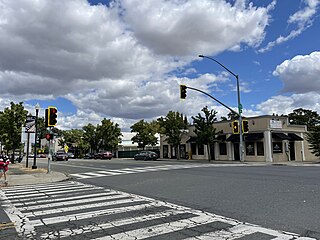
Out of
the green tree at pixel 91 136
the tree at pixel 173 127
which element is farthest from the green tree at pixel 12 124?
the green tree at pixel 91 136

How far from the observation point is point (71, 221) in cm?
693

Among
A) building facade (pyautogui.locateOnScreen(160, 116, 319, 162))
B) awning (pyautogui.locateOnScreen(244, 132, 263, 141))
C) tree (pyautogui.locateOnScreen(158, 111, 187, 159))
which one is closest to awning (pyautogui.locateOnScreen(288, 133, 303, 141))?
building facade (pyautogui.locateOnScreen(160, 116, 319, 162))

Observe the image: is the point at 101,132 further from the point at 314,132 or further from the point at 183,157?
the point at 314,132

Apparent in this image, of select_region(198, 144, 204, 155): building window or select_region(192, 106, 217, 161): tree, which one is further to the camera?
select_region(198, 144, 204, 155): building window

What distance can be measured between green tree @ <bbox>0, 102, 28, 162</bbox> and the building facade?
22850 millimetres

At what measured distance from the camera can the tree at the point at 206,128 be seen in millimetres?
38031

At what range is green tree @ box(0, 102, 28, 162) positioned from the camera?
34219 mm

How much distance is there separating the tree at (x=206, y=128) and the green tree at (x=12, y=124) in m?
21.3

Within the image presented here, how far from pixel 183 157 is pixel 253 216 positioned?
41115mm

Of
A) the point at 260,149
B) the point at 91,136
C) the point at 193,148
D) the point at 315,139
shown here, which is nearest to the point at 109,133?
the point at 91,136

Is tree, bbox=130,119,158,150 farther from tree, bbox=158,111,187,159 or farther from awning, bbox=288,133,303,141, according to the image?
awning, bbox=288,133,303,141

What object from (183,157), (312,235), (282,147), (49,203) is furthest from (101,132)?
(312,235)

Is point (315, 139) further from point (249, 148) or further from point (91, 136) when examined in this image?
point (91, 136)

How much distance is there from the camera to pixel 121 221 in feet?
22.4
